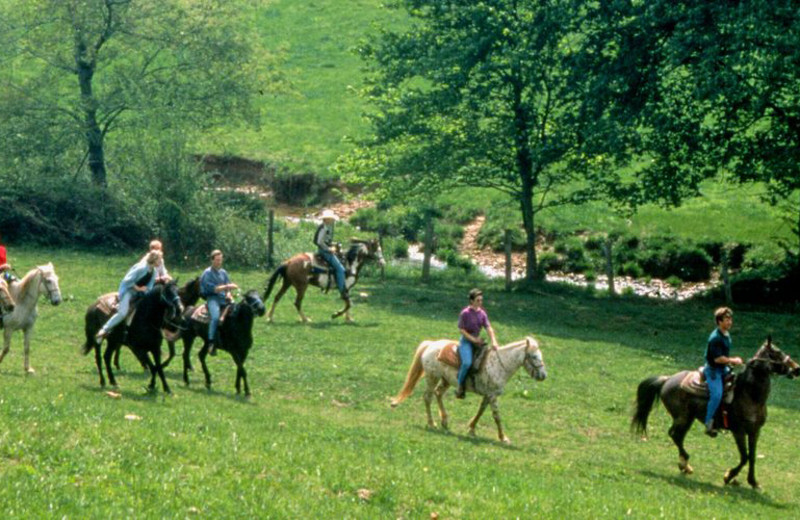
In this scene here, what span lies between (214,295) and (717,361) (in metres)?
9.74

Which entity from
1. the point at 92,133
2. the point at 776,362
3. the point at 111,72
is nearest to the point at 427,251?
the point at 92,133

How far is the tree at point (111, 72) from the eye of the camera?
151 ft

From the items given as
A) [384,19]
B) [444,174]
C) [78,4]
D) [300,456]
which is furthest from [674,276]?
[384,19]

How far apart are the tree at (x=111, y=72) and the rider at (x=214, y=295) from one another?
2484 centimetres

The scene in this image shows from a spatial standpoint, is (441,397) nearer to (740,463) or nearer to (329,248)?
(740,463)

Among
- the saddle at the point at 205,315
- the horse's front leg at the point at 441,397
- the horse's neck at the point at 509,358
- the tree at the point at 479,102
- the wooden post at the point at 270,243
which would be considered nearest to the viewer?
the horse's neck at the point at 509,358

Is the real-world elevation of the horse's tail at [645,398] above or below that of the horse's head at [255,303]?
below

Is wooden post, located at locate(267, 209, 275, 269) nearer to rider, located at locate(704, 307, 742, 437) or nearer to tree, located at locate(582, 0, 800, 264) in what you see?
tree, located at locate(582, 0, 800, 264)

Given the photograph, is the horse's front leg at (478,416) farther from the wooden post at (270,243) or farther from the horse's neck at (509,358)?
the wooden post at (270,243)

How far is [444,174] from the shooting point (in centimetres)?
4109

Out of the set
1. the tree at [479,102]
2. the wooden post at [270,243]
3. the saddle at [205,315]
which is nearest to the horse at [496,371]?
the saddle at [205,315]

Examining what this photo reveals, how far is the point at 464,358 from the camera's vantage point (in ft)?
63.8

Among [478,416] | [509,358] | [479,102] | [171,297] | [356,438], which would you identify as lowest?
[478,416]

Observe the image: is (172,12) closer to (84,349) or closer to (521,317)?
(521,317)
